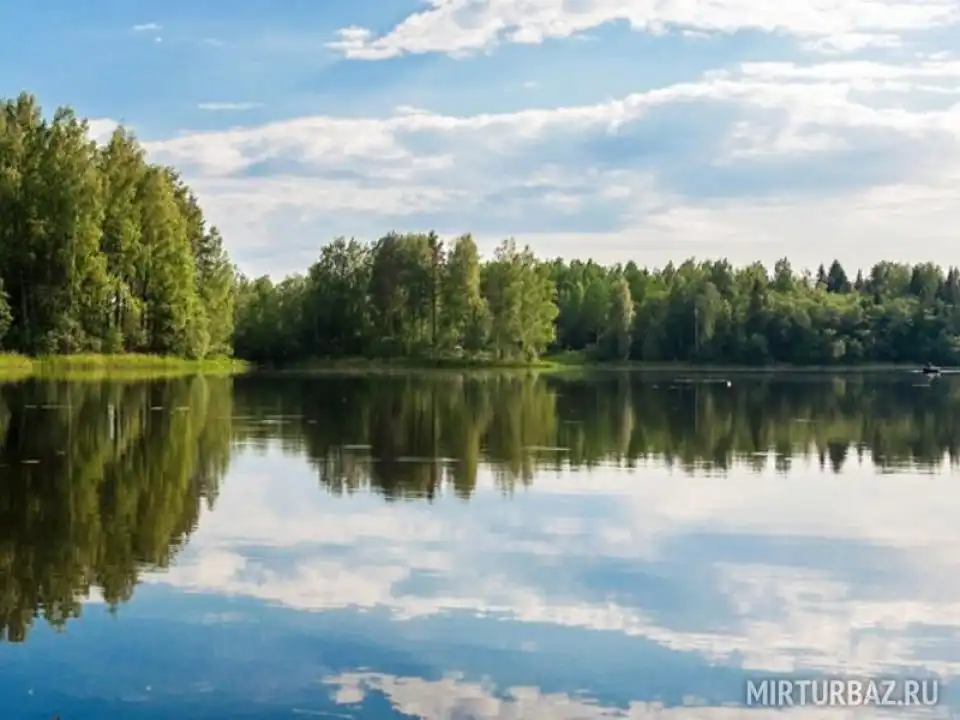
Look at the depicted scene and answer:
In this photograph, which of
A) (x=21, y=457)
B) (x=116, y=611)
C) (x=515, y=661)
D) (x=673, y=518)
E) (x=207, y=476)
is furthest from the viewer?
(x=21, y=457)

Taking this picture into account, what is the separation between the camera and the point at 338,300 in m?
144

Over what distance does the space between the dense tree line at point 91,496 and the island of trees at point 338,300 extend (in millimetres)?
42246

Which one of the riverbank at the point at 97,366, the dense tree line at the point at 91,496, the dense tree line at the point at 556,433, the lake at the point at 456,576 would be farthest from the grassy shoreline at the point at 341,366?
the lake at the point at 456,576

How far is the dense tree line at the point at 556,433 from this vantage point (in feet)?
95.6

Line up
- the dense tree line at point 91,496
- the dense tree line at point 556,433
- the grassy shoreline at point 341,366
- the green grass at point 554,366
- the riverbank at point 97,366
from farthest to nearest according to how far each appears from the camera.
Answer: the green grass at point 554,366 → the grassy shoreline at point 341,366 → the riverbank at point 97,366 → the dense tree line at point 556,433 → the dense tree line at point 91,496

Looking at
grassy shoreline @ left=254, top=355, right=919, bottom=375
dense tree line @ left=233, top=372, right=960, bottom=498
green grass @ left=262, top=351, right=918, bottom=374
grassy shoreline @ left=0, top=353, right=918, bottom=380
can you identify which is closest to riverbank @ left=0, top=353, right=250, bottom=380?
grassy shoreline @ left=0, top=353, right=918, bottom=380

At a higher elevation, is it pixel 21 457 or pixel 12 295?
pixel 12 295

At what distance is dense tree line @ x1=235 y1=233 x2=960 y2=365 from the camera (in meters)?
141

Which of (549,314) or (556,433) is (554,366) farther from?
(556,433)

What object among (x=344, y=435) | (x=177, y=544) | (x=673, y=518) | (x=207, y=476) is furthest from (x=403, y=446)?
(x=177, y=544)

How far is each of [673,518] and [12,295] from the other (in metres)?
73.3

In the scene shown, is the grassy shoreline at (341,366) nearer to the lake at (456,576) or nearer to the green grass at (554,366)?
the green grass at (554,366)

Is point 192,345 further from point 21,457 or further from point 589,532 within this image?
point 589,532

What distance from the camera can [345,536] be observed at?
1880cm
